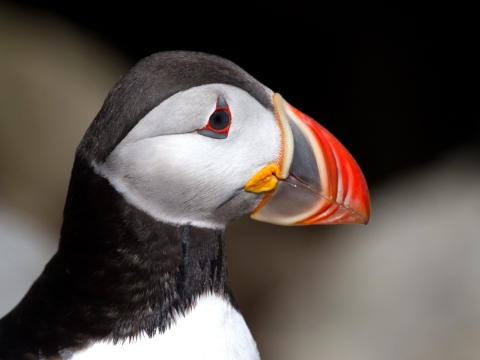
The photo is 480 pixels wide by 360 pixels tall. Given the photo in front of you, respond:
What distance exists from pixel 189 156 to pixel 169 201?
13 centimetres

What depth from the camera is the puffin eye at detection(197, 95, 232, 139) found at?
145 centimetres

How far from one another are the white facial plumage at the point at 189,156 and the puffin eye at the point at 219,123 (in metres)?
0.01

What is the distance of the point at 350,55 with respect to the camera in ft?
16.2

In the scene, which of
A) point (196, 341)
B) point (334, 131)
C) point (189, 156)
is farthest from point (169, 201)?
point (334, 131)

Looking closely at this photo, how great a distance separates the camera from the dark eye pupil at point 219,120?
1450 mm

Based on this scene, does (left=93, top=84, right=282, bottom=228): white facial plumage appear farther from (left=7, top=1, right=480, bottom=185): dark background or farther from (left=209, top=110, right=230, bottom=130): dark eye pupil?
(left=7, top=1, right=480, bottom=185): dark background

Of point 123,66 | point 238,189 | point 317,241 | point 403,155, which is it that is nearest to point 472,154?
point 403,155

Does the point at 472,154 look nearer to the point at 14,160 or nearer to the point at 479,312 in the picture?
the point at 479,312

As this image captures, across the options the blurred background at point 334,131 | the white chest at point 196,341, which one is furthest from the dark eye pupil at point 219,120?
the blurred background at point 334,131

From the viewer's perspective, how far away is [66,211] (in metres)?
1.58

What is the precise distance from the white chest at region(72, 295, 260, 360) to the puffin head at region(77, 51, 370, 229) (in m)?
0.24

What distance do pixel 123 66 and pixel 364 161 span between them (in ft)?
7.28

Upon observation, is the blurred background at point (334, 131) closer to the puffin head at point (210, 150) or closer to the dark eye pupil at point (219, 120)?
the puffin head at point (210, 150)

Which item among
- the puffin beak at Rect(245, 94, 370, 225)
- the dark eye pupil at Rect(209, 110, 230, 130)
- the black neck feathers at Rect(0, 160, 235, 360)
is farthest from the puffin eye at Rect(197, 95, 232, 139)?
the black neck feathers at Rect(0, 160, 235, 360)
